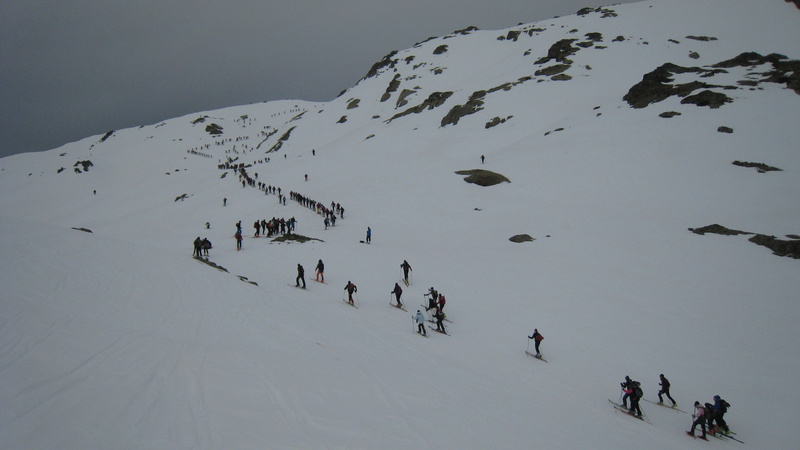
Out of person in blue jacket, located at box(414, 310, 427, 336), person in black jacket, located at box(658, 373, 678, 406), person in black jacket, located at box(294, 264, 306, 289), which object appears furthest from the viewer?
person in black jacket, located at box(294, 264, 306, 289)

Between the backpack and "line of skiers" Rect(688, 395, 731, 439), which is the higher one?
the backpack

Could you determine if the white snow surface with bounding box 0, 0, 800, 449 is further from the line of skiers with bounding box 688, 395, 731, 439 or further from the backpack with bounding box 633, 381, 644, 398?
the backpack with bounding box 633, 381, 644, 398

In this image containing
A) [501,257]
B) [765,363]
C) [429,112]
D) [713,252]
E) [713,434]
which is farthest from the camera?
[429,112]

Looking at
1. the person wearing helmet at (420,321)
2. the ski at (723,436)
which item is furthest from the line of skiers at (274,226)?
the ski at (723,436)

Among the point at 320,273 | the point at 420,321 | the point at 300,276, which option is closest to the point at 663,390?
the point at 420,321

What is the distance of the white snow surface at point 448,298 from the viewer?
5.66 m

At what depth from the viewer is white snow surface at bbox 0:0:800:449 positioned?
566 centimetres

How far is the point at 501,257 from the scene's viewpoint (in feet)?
69.6

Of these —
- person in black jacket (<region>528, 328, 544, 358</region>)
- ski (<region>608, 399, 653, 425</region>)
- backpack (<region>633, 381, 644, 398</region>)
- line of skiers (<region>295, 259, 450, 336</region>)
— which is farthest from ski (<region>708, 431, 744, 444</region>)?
line of skiers (<region>295, 259, 450, 336</region>)

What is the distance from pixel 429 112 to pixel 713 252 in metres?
54.3

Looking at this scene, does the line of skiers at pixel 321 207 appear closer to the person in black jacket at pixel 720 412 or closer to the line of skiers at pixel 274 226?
the line of skiers at pixel 274 226

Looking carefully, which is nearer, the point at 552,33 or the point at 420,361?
the point at 420,361

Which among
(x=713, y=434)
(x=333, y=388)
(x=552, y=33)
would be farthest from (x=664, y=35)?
(x=333, y=388)

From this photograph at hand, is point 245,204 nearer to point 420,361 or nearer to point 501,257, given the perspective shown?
point 501,257
